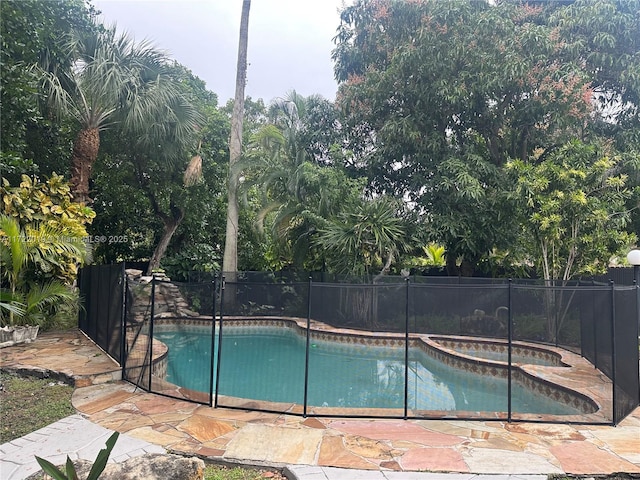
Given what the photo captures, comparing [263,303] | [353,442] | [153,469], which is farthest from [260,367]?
[153,469]

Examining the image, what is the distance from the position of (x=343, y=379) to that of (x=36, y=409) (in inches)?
194

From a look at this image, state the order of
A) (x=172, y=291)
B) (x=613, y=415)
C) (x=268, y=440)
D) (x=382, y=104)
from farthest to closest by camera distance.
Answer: (x=382, y=104)
(x=172, y=291)
(x=613, y=415)
(x=268, y=440)

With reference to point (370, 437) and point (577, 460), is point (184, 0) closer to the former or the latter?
point (370, 437)

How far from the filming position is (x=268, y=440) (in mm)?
4281

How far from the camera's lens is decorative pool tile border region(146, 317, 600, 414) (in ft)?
20.6

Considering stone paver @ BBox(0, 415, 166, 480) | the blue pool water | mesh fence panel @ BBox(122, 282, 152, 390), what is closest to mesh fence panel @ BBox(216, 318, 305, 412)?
the blue pool water

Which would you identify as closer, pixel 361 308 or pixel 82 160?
pixel 361 308

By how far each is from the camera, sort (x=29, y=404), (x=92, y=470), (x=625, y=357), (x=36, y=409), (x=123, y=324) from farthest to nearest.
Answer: (x=123, y=324), (x=625, y=357), (x=29, y=404), (x=36, y=409), (x=92, y=470)

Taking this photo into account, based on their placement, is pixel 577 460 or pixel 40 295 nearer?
pixel 577 460

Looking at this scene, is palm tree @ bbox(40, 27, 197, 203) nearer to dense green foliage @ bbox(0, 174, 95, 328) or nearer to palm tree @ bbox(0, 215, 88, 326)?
dense green foliage @ bbox(0, 174, 95, 328)

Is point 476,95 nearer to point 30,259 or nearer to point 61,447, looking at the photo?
point 30,259

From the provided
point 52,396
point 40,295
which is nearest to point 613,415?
point 52,396

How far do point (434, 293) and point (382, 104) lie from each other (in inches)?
285

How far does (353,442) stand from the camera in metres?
4.27
